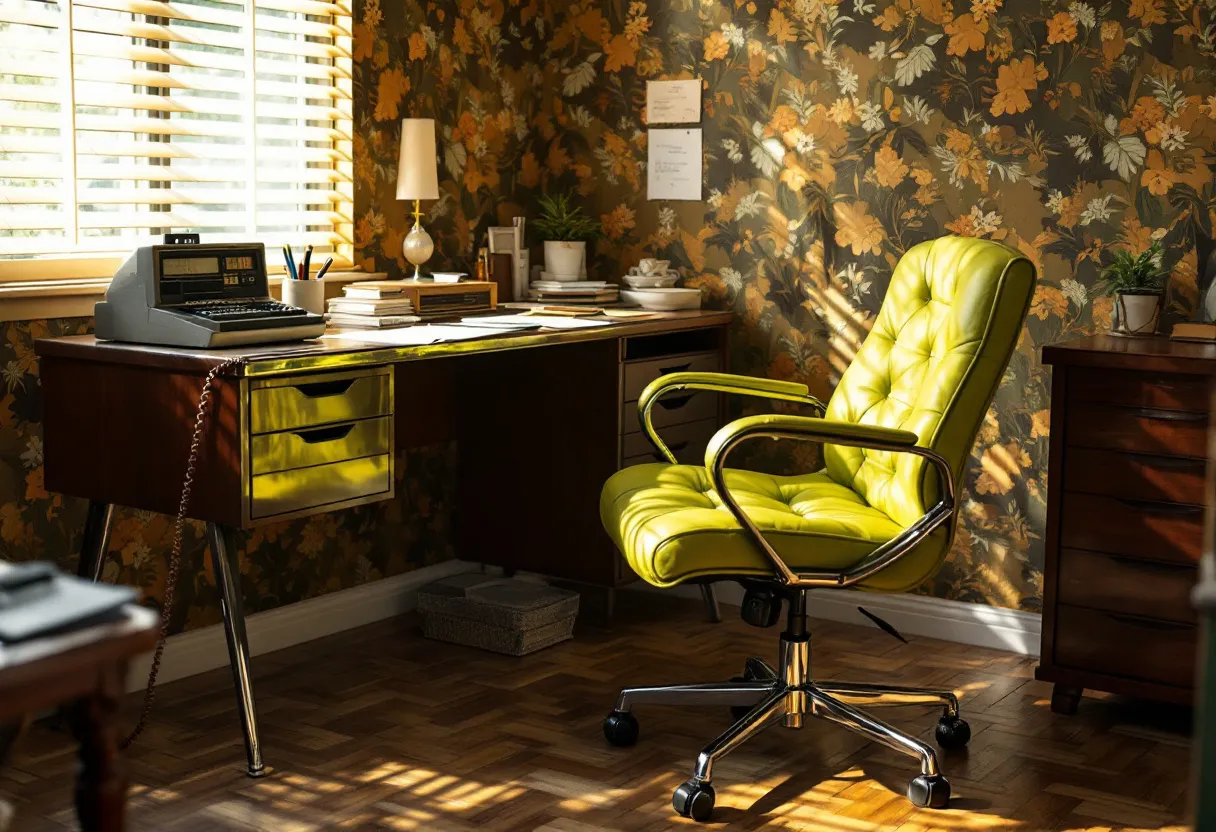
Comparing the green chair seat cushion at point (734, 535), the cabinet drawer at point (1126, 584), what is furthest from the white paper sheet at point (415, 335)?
the cabinet drawer at point (1126, 584)

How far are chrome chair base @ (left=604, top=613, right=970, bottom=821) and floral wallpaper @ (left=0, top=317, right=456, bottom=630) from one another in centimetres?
103

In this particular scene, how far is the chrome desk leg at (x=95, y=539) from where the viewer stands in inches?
105

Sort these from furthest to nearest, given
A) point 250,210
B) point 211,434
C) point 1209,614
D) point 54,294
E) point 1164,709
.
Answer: point 250,210 < point 1164,709 < point 54,294 < point 211,434 < point 1209,614

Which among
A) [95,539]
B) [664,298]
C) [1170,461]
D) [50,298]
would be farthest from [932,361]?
[50,298]

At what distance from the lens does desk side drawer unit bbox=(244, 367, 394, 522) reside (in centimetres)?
246

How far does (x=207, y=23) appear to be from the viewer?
315cm

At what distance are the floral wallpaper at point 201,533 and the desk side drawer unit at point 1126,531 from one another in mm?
1680

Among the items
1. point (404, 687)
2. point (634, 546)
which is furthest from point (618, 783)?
point (404, 687)

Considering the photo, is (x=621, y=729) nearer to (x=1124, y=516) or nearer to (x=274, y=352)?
(x=274, y=352)

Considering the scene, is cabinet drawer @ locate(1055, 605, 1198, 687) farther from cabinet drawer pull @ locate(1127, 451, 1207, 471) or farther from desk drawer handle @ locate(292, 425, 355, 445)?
desk drawer handle @ locate(292, 425, 355, 445)

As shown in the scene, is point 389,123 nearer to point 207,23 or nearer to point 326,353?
point 207,23

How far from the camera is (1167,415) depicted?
9.24ft

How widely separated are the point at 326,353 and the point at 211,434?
0.26 meters

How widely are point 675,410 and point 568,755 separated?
115 cm
